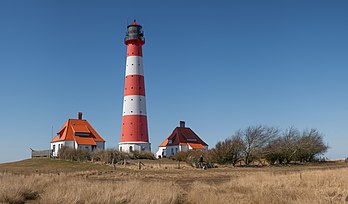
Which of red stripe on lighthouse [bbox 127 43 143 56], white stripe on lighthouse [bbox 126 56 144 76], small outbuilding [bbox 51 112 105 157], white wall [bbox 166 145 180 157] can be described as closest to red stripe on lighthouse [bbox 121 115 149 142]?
white stripe on lighthouse [bbox 126 56 144 76]

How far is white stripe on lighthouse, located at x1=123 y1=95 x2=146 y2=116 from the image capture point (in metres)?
55.1

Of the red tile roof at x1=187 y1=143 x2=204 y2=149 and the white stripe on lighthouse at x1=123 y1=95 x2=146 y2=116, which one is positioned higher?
the white stripe on lighthouse at x1=123 y1=95 x2=146 y2=116

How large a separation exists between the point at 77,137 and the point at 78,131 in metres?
1.40

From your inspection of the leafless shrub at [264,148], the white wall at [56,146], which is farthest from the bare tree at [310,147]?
the white wall at [56,146]

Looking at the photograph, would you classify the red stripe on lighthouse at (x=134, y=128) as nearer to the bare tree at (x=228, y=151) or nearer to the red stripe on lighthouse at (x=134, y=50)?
the red stripe on lighthouse at (x=134, y=50)

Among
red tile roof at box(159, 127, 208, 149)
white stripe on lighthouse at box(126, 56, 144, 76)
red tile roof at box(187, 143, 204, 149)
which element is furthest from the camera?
red tile roof at box(159, 127, 208, 149)

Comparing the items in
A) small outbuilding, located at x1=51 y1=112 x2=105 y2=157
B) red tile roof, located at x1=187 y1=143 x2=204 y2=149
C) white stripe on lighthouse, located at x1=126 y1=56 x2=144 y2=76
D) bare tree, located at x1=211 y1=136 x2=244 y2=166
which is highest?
white stripe on lighthouse, located at x1=126 y1=56 x2=144 y2=76

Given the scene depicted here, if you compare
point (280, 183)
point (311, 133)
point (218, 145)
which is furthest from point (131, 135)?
point (280, 183)

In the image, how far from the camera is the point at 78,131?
205 feet

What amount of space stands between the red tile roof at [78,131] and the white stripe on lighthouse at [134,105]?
9910 mm

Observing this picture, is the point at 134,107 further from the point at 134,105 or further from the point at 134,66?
the point at 134,66

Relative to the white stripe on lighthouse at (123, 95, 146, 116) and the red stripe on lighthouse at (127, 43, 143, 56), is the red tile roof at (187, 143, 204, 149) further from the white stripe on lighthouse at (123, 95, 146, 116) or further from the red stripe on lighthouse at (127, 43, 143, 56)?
the red stripe on lighthouse at (127, 43, 143, 56)

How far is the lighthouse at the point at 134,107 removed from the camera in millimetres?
55250

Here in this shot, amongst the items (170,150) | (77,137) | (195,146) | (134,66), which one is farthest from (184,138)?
(134,66)
